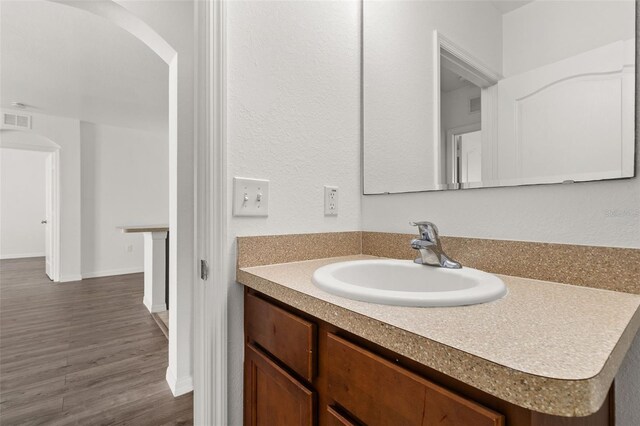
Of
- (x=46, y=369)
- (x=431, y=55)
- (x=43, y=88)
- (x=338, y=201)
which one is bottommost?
(x=46, y=369)

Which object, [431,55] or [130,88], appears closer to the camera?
[431,55]

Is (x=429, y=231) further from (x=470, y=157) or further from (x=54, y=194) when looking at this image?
(x=54, y=194)

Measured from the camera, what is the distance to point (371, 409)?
53 cm

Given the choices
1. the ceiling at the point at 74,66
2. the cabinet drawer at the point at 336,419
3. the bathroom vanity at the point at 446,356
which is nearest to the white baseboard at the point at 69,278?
the ceiling at the point at 74,66

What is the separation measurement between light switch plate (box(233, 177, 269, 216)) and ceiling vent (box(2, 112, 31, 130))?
4.66 meters

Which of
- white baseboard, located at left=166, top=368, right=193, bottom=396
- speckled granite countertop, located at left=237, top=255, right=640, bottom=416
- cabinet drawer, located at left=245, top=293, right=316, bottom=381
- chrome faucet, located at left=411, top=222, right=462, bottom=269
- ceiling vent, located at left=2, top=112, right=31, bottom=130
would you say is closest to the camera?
speckled granite countertop, located at left=237, top=255, right=640, bottom=416

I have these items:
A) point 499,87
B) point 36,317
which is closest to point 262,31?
point 499,87

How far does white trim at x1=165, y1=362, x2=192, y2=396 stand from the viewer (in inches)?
68.6

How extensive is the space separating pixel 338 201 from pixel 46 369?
220 centimetres

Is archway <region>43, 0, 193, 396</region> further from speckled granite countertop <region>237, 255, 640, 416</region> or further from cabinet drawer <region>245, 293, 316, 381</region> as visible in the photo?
speckled granite countertop <region>237, 255, 640, 416</region>

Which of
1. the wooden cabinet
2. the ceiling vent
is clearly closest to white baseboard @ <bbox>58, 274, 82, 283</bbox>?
the ceiling vent

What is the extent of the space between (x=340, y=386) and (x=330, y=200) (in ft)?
2.28

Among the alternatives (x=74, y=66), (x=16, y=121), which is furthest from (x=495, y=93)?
(x=16, y=121)

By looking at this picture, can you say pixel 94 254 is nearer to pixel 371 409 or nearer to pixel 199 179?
pixel 199 179
